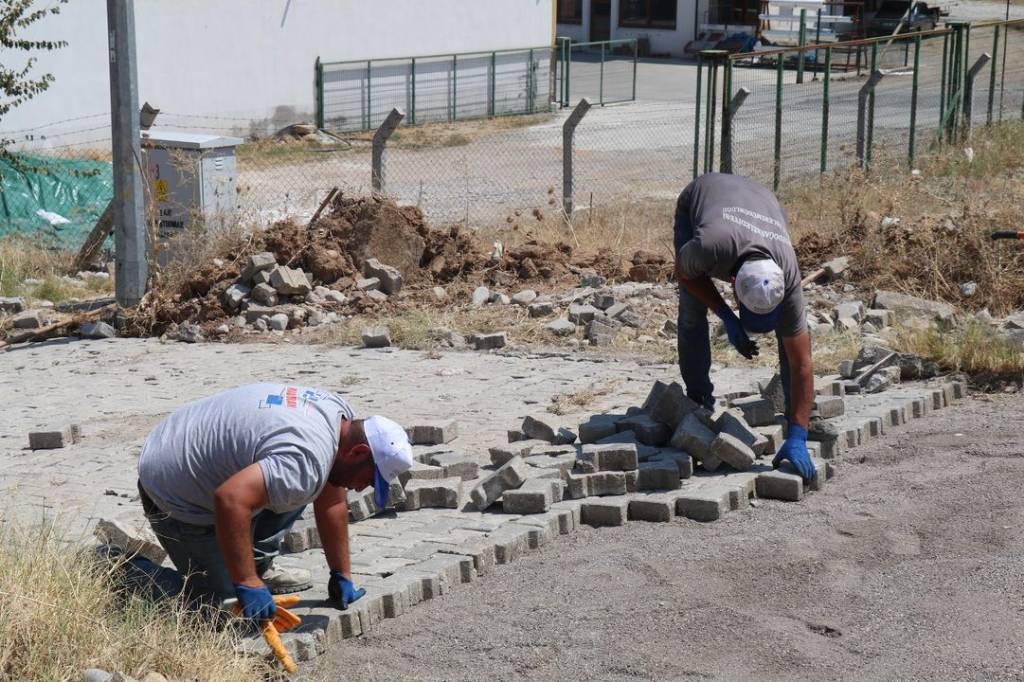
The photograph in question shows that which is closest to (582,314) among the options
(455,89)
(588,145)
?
(588,145)

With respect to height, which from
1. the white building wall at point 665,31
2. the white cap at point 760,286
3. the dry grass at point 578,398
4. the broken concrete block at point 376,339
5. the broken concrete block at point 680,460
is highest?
the white building wall at point 665,31

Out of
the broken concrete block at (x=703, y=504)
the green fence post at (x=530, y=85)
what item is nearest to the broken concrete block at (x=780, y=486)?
the broken concrete block at (x=703, y=504)

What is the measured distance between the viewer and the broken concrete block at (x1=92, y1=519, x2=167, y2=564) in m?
5.54

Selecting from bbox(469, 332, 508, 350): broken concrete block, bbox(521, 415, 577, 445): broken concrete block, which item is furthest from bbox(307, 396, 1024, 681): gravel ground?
bbox(469, 332, 508, 350): broken concrete block

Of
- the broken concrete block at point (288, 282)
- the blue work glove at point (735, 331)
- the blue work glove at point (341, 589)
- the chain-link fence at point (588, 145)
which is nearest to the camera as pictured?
the blue work glove at point (341, 589)

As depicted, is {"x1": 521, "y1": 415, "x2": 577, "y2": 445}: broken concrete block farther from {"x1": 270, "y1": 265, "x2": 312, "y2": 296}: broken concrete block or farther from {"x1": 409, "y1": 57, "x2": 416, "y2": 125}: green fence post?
{"x1": 409, "y1": 57, "x2": 416, "y2": 125}: green fence post

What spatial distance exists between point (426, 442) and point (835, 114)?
17295mm

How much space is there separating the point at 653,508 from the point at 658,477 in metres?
0.29

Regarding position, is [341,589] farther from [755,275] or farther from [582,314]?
[582,314]

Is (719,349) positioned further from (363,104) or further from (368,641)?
(363,104)

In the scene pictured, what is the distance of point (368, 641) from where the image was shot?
17.4 ft

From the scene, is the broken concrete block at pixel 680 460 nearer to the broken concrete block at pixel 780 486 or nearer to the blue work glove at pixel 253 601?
the broken concrete block at pixel 780 486

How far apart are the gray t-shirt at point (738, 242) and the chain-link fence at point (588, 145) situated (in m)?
6.46

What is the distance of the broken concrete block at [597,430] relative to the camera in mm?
7605
